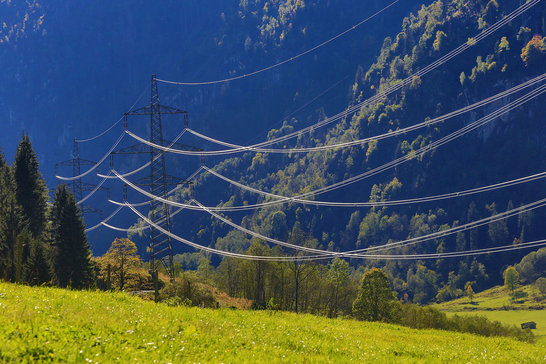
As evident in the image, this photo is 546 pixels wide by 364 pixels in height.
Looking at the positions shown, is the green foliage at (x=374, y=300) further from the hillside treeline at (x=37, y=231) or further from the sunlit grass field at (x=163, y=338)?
the sunlit grass field at (x=163, y=338)

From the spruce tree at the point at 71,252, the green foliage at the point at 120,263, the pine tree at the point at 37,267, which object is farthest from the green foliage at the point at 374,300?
the pine tree at the point at 37,267

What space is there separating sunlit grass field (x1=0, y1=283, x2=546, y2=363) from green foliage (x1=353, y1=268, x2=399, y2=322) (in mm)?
51960

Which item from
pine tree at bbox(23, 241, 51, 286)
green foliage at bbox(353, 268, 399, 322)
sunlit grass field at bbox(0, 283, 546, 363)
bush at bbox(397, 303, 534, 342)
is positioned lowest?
bush at bbox(397, 303, 534, 342)

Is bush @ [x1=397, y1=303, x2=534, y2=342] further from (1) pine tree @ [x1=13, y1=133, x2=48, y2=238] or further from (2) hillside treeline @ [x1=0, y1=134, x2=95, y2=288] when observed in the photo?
(1) pine tree @ [x1=13, y1=133, x2=48, y2=238]

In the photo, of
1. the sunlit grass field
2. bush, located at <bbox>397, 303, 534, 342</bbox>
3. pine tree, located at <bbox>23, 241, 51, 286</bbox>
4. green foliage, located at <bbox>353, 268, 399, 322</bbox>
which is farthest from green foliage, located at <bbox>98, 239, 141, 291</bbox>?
the sunlit grass field

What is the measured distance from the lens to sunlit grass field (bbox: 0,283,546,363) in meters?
12.9

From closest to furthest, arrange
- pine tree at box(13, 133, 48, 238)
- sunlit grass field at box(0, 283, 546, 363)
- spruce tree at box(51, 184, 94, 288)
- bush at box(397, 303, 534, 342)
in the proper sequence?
sunlit grass field at box(0, 283, 546, 363) < spruce tree at box(51, 184, 94, 288) < pine tree at box(13, 133, 48, 238) < bush at box(397, 303, 534, 342)

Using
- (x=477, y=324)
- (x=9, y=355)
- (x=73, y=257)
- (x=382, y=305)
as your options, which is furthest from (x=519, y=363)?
(x=477, y=324)

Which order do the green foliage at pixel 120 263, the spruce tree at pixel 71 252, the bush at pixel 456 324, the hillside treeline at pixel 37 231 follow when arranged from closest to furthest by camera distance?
the hillside treeline at pixel 37 231 < the spruce tree at pixel 71 252 < the green foliage at pixel 120 263 < the bush at pixel 456 324

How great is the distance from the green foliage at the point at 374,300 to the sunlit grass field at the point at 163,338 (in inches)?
2046

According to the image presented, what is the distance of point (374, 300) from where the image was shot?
7706 cm

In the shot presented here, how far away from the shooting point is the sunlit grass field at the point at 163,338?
12906 mm

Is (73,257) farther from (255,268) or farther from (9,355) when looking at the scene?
(9,355)

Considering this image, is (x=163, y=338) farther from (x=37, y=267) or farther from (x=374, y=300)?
(x=374, y=300)
